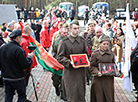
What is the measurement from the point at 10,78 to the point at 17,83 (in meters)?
0.18

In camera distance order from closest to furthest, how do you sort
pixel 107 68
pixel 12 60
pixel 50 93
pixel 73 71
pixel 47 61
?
pixel 12 60 < pixel 107 68 < pixel 73 71 < pixel 47 61 < pixel 50 93

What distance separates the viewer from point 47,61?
22.5 ft

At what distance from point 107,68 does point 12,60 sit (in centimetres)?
203

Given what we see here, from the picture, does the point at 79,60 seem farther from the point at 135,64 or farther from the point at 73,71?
the point at 135,64

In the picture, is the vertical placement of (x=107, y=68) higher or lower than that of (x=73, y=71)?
higher

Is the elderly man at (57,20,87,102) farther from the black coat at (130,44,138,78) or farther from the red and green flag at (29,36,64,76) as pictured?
the red and green flag at (29,36,64,76)

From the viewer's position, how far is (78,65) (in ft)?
16.1

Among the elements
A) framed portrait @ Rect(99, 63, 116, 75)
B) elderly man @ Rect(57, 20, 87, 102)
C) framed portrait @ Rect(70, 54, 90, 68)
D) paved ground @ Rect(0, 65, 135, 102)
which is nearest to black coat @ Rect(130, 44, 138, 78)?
framed portrait @ Rect(99, 63, 116, 75)

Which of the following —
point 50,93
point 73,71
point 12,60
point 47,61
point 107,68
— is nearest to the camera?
point 12,60

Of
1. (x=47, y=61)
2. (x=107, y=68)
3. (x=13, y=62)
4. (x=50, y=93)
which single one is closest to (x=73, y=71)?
(x=107, y=68)

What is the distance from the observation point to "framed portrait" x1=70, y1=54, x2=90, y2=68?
193 inches

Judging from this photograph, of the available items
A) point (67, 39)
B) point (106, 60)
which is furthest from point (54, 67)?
point (106, 60)

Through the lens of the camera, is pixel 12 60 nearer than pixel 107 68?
Yes

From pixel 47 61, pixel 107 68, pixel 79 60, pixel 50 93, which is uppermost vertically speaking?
pixel 79 60
